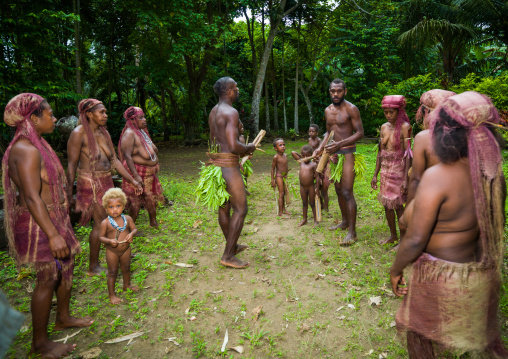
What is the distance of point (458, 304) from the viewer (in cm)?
188

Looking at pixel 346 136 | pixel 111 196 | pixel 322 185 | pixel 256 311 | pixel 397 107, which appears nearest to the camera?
pixel 256 311

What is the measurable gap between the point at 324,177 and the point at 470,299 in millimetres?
4504

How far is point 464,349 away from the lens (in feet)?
6.23

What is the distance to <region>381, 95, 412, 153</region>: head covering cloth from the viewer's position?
14.4ft

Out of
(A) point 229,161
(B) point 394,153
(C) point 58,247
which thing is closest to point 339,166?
(B) point 394,153

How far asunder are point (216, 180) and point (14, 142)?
222cm

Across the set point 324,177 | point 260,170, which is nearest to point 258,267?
point 324,177

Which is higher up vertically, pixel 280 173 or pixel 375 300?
pixel 280 173

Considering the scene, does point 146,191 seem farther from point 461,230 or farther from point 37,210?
point 461,230

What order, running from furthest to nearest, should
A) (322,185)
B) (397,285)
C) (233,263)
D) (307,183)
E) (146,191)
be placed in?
(322,185), (307,183), (146,191), (233,263), (397,285)

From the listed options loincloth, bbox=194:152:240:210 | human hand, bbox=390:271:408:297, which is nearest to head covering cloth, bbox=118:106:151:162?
loincloth, bbox=194:152:240:210

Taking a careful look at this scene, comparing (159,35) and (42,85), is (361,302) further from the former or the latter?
(159,35)

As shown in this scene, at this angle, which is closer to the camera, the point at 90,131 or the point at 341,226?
the point at 90,131

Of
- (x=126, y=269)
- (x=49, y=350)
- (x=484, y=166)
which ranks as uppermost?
(x=484, y=166)
